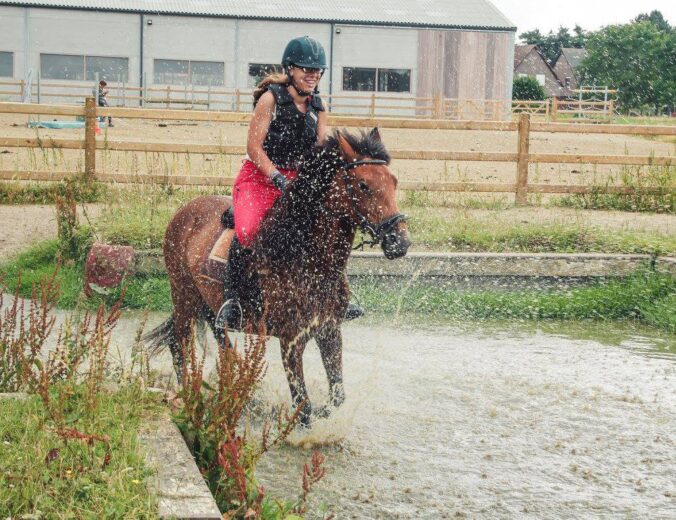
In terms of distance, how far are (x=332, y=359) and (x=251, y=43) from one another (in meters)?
36.4

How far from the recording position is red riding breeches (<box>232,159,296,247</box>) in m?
6.17

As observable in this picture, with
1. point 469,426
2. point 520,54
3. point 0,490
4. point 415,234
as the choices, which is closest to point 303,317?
point 469,426

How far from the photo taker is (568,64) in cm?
12462

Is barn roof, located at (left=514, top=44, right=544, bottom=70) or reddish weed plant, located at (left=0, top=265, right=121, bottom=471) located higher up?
barn roof, located at (left=514, top=44, right=544, bottom=70)

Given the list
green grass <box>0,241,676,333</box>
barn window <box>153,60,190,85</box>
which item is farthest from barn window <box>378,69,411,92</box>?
green grass <box>0,241,676,333</box>

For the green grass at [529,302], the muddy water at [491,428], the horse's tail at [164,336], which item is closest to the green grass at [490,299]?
the green grass at [529,302]

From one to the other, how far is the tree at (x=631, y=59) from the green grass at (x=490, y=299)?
2819 inches

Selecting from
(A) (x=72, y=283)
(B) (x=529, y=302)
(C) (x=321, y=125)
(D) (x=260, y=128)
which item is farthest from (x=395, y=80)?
(D) (x=260, y=128)

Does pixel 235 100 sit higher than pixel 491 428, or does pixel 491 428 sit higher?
pixel 235 100

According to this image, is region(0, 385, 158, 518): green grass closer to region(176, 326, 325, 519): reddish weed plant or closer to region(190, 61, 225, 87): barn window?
region(176, 326, 325, 519): reddish weed plant

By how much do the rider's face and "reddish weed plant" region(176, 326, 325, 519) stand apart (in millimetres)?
2032

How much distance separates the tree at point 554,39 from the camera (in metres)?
154

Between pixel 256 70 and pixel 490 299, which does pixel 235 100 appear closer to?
pixel 256 70

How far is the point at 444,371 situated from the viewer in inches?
301
